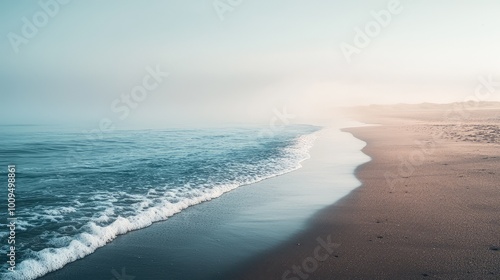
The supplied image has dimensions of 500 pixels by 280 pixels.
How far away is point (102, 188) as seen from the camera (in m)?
12.0

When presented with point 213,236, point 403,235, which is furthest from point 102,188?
point 403,235

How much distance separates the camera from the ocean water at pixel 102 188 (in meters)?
6.95

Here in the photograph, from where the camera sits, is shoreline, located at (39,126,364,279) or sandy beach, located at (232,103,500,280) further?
shoreline, located at (39,126,364,279)

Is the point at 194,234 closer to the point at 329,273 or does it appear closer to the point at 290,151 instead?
the point at 329,273

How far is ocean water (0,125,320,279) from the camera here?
22.8 feet

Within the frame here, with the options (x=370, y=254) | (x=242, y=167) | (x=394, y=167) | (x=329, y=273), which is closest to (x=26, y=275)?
(x=329, y=273)

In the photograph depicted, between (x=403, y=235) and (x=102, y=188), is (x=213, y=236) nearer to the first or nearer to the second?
(x=403, y=235)

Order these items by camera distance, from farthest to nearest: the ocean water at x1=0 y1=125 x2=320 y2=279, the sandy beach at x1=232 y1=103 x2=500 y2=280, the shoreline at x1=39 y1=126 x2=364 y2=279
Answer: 1. the ocean water at x1=0 y1=125 x2=320 y2=279
2. the shoreline at x1=39 y1=126 x2=364 y2=279
3. the sandy beach at x1=232 y1=103 x2=500 y2=280

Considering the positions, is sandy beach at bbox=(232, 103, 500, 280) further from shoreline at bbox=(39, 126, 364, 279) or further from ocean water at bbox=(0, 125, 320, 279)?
ocean water at bbox=(0, 125, 320, 279)

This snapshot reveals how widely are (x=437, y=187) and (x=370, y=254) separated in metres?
6.43

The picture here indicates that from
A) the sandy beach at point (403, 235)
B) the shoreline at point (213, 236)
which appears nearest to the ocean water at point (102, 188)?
the shoreline at point (213, 236)

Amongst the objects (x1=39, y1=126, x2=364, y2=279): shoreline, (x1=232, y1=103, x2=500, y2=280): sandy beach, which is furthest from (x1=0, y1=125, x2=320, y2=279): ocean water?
(x1=232, y1=103, x2=500, y2=280): sandy beach

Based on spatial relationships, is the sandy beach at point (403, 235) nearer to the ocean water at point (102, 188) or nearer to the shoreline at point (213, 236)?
the shoreline at point (213, 236)

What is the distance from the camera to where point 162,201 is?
10242 mm
